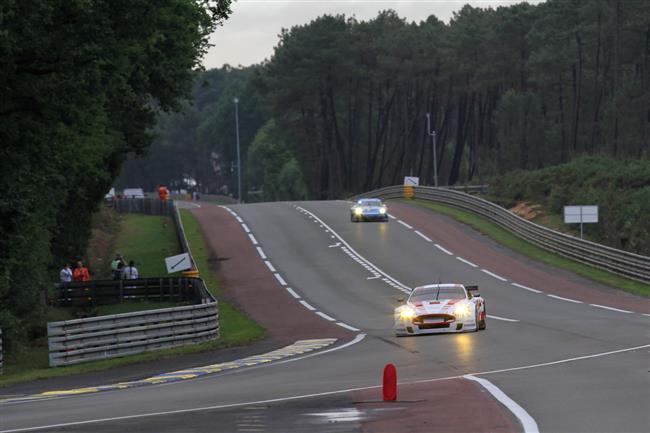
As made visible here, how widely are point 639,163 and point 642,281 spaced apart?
28743 mm

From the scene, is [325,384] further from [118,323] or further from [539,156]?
[539,156]

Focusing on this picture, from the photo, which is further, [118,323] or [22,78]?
[118,323]

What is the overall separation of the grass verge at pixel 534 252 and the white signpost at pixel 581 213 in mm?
1811

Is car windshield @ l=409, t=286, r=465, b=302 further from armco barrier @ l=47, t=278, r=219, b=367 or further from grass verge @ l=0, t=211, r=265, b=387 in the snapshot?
armco barrier @ l=47, t=278, r=219, b=367

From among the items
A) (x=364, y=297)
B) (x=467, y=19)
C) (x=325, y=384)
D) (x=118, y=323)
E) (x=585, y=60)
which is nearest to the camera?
(x=325, y=384)

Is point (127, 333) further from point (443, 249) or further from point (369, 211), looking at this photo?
point (369, 211)

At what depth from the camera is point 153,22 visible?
83.1 ft

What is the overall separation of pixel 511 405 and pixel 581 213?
1468 inches

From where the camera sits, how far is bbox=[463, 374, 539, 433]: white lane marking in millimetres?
12030

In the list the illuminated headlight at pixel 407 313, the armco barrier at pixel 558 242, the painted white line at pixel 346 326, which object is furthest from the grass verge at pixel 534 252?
the illuminated headlight at pixel 407 313

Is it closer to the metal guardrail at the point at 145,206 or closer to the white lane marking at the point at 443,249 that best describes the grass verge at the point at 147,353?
the white lane marking at the point at 443,249

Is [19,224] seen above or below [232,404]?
above

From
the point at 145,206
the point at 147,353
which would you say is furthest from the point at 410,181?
the point at 147,353

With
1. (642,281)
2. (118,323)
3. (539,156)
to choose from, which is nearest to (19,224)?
(118,323)
